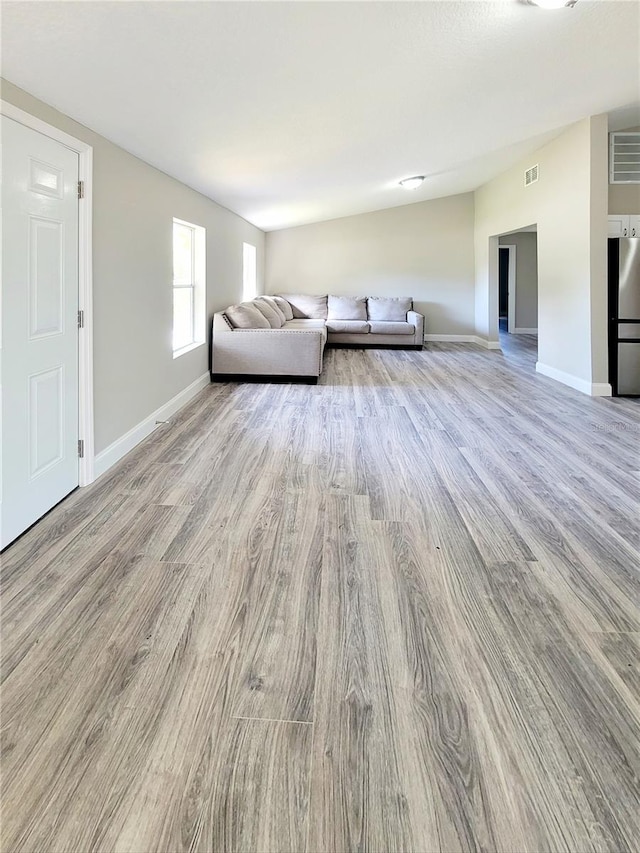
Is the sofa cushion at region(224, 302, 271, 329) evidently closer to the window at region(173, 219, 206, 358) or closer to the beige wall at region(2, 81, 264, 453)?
the window at region(173, 219, 206, 358)

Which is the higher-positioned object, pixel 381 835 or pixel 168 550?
pixel 168 550

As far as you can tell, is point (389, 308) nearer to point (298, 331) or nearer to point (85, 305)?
point (298, 331)

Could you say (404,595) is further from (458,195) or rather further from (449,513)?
(458,195)

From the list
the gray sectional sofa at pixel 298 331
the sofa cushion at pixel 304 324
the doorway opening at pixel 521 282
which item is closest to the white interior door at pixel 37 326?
the gray sectional sofa at pixel 298 331

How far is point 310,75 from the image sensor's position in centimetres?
318

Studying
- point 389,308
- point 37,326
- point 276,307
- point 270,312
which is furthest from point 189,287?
point 389,308

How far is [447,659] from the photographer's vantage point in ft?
5.63

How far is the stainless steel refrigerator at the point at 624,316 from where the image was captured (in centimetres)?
545

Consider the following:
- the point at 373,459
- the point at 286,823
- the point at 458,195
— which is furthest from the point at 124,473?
the point at 458,195

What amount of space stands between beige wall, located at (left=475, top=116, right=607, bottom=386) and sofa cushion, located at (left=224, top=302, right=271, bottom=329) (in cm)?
340

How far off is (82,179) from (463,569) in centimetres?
265

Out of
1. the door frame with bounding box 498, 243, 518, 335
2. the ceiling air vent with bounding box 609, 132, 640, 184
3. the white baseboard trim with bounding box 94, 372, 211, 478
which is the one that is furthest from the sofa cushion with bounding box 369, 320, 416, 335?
the white baseboard trim with bounding box 94, 372, 211, 478

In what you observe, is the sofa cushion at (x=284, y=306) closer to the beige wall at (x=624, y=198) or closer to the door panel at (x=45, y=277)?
the beige wall at (x=624, y=198)

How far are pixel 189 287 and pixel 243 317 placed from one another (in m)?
0.98
